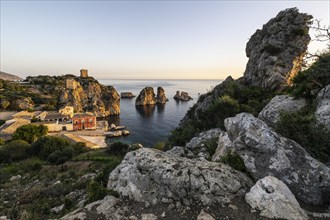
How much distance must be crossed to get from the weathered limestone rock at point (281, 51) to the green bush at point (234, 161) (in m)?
19.6

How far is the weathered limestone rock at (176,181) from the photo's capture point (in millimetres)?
6082

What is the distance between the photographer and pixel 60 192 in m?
13.8

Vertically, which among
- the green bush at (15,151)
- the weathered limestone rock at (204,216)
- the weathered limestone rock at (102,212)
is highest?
the weathered limestone rock at (204,216)

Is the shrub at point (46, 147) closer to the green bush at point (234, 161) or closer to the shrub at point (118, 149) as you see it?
the shrub at point (118, 149)

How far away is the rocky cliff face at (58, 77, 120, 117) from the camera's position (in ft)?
320

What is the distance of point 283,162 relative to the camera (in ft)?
21.6

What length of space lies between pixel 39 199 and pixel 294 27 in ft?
109

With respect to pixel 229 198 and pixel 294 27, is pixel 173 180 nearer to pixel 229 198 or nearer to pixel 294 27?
pixel 229 198

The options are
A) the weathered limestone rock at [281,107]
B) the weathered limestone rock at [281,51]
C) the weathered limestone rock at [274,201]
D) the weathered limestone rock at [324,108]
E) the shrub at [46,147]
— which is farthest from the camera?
the shrub at [46,147]

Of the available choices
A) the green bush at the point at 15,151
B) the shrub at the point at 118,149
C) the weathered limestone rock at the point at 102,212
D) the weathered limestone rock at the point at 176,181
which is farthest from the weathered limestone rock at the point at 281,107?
the green bush at the point at 15,151

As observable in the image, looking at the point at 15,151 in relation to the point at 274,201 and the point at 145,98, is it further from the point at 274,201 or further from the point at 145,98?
the point at 145,98

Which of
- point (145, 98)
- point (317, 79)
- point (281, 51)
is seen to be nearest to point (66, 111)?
point (145, 98)

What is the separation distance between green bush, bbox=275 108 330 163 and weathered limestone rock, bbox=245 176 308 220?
10.3 ft

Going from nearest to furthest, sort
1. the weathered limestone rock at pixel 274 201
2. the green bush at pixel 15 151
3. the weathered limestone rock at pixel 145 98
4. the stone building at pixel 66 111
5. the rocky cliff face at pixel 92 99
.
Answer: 1. the weathered limestone rock at pixel 274 201
2. the green bush at pixel 15 151
3. the stone building at pixel 66 111
4. the rocky cliff face at pixel 92 99
5. the weathered limestone rock at pixel 145 98
